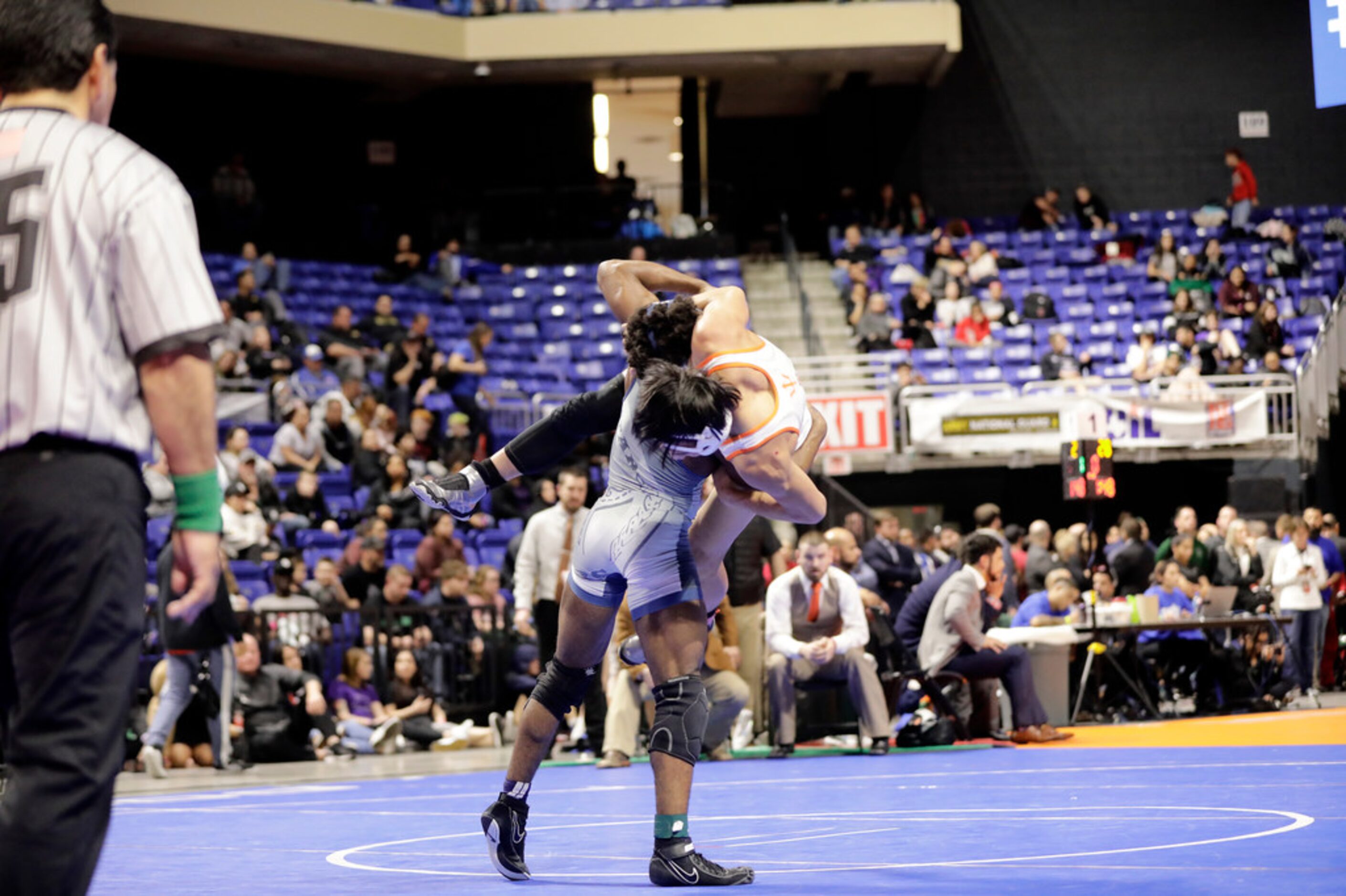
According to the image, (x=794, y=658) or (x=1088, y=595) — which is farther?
(x=1088, y=595)

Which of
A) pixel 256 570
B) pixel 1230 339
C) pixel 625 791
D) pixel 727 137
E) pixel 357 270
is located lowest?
pixel 625 791

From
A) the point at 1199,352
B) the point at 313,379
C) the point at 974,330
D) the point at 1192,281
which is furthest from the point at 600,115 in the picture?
the point at 313,379

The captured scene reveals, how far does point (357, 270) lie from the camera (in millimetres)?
23609

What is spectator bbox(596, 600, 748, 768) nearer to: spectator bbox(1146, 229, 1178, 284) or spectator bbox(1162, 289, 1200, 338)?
spectator bbox(1162, 289, 1200, 338)

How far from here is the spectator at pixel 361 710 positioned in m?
12.8

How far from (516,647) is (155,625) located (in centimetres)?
278

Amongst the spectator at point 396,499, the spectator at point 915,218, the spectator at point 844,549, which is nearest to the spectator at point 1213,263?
the spectator at point 915,218

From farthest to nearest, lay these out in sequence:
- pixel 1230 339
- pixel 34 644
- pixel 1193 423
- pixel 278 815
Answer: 1. pixel 1230 339
2. pixel 1193 423
3. pixel 278 815
4. pixel 34 644

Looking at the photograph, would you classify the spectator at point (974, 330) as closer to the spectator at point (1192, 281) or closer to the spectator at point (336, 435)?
the spectator at point (1192, 281)

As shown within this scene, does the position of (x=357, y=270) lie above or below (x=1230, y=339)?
above

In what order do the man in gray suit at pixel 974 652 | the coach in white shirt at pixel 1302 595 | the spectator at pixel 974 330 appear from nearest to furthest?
the man in gray suit at pixel 974 652
the coach in white shirt at pixel 1302 595
the spectator at pixel 974 330

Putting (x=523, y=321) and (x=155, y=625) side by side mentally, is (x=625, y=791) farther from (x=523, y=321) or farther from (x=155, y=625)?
(x=523, y=321)

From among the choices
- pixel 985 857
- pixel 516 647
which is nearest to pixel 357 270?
pixel 516 647

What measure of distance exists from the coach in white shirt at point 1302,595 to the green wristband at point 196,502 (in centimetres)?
1408
